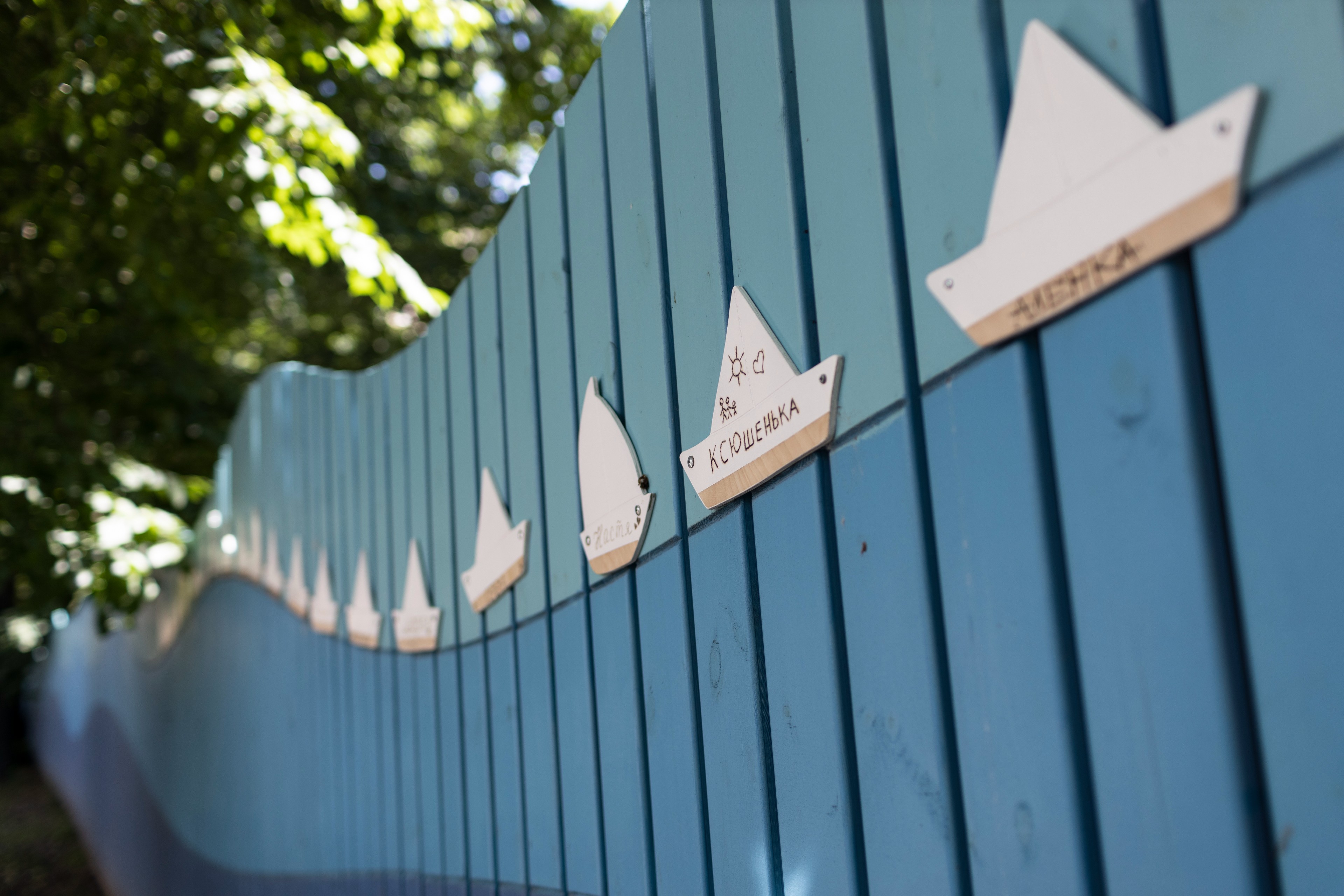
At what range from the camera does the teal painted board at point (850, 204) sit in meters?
1.16

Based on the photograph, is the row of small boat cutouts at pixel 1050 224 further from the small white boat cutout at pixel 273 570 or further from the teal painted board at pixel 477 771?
the small white boat cutout at pixel 273 570

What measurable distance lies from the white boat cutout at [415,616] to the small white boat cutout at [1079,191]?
2.12 m

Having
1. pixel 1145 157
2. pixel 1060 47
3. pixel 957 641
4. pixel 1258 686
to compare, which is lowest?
pixel 1258 686

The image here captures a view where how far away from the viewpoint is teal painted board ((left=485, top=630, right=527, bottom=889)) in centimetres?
230

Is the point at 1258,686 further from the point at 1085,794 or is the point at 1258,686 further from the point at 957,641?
the point at 957,641

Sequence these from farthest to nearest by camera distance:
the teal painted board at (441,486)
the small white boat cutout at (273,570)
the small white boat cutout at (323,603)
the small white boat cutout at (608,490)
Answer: the small white boat cutout at (273,570) → the small white boat cutout at (323,603) → the teal painted board at (441,486) → the small white boat cutout at (608,490)

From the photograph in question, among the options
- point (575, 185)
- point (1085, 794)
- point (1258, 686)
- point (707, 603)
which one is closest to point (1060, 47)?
point (1258, 686)

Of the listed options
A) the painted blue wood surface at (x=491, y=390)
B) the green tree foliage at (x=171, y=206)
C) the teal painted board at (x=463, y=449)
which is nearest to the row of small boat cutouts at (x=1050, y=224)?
the painted blue wood surface at (x=491, y=390)

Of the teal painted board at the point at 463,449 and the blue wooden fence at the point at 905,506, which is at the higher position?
the teal painted board at the point at 463,449

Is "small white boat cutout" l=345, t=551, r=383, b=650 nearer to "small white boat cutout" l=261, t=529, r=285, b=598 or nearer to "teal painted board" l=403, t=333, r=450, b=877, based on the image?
"teal painted board" l=403, t=333, r=450, b=877

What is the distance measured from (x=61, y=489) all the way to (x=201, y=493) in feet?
5.87

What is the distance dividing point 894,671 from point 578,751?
102 centimetres

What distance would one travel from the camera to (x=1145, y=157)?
2.77ft

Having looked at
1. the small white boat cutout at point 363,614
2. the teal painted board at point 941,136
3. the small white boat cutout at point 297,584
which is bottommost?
the teal painted board at point 941,136
